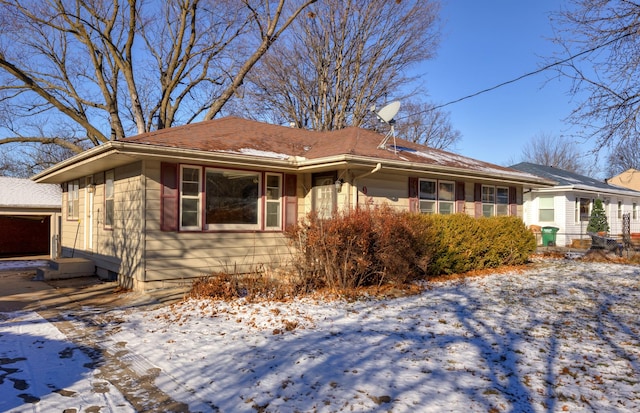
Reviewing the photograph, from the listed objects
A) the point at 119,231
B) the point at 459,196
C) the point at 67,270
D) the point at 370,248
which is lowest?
the point at 67,270

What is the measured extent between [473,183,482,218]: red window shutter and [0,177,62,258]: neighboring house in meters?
16.1

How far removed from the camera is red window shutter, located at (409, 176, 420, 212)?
1124 centimetres

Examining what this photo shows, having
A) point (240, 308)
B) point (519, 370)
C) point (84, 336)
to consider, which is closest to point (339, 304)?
point (240, 308)

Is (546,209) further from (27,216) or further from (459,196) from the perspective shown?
(27,216)

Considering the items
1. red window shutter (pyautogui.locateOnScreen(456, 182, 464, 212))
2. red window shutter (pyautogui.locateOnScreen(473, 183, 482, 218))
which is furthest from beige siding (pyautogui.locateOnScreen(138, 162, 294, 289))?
red window shutter (pyautogui.locateOnScreen(473, 183, 482, 218))

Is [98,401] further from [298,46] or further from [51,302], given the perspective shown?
[298,46]

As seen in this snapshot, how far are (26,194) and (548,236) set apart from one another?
74.3 ft

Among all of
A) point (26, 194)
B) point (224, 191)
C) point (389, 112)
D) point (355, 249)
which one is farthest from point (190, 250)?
point (26, 194)

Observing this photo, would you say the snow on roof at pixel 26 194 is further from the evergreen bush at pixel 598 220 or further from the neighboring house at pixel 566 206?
the evergreen bush at pixel 598 220

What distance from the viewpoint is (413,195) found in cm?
1129

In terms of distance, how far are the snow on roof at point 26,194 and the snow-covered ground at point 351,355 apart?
13.8 m

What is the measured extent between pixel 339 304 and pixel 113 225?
244 inches

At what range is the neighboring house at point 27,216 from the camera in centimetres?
1817

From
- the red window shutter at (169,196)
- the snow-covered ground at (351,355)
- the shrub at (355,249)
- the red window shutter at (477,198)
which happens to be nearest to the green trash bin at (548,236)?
the red window shutter at (477,198)
